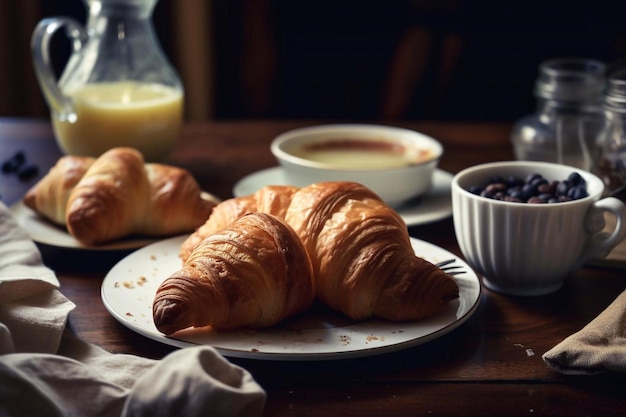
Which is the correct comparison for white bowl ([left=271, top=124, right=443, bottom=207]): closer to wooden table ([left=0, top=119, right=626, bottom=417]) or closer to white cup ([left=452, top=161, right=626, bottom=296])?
wooden table ([left=0, top=119, right=626, bottom=417])

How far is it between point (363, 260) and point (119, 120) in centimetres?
73

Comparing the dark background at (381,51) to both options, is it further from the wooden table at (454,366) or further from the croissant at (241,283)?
the croissant at (241,283)

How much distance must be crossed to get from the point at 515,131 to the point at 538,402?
0.87m

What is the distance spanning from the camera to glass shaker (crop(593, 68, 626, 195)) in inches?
49.6

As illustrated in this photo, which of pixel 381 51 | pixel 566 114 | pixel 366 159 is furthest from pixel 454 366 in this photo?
pixel 381 51

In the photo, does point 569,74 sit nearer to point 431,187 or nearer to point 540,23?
point 431,187

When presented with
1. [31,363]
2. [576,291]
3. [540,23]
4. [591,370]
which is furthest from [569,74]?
[540,23]

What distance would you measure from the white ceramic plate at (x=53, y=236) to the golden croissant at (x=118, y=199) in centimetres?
1

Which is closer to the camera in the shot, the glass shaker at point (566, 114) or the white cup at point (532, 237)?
the white cup at point (532, 237)

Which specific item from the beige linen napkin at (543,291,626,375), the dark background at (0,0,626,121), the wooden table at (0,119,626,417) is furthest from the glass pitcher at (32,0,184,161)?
the dark background at (0,0,626,121)

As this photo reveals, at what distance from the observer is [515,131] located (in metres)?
1.56

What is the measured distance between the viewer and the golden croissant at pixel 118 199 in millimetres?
1149

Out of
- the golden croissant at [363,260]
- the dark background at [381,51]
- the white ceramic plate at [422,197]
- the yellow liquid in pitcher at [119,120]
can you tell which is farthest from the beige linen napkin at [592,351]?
the dark background at [381,51]

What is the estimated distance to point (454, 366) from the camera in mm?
845
